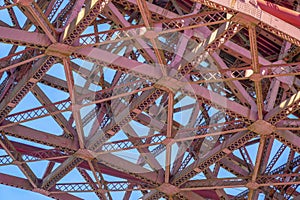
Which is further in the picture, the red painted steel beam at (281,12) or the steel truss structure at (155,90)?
the steel truss structure at (155,90)

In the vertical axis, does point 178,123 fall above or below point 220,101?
above

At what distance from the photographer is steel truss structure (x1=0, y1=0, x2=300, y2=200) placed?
2781 cm

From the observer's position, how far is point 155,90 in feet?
101

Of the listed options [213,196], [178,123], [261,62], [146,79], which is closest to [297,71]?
[261,62]

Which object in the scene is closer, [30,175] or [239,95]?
[239,95]

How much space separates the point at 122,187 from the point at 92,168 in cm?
310

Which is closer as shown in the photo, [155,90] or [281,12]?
[281,12]

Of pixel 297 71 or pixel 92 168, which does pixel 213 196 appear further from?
pixel 297 71

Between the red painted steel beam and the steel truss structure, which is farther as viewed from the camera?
the steel truss structure

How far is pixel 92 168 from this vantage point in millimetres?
36000

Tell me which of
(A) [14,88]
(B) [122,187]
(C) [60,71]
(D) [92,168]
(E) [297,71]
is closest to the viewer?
(E) [297,71]

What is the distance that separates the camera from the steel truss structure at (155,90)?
A: 27812mm

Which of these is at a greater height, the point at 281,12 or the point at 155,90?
the point at 155,90

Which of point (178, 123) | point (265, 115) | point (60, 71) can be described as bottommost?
point (265, 115)
